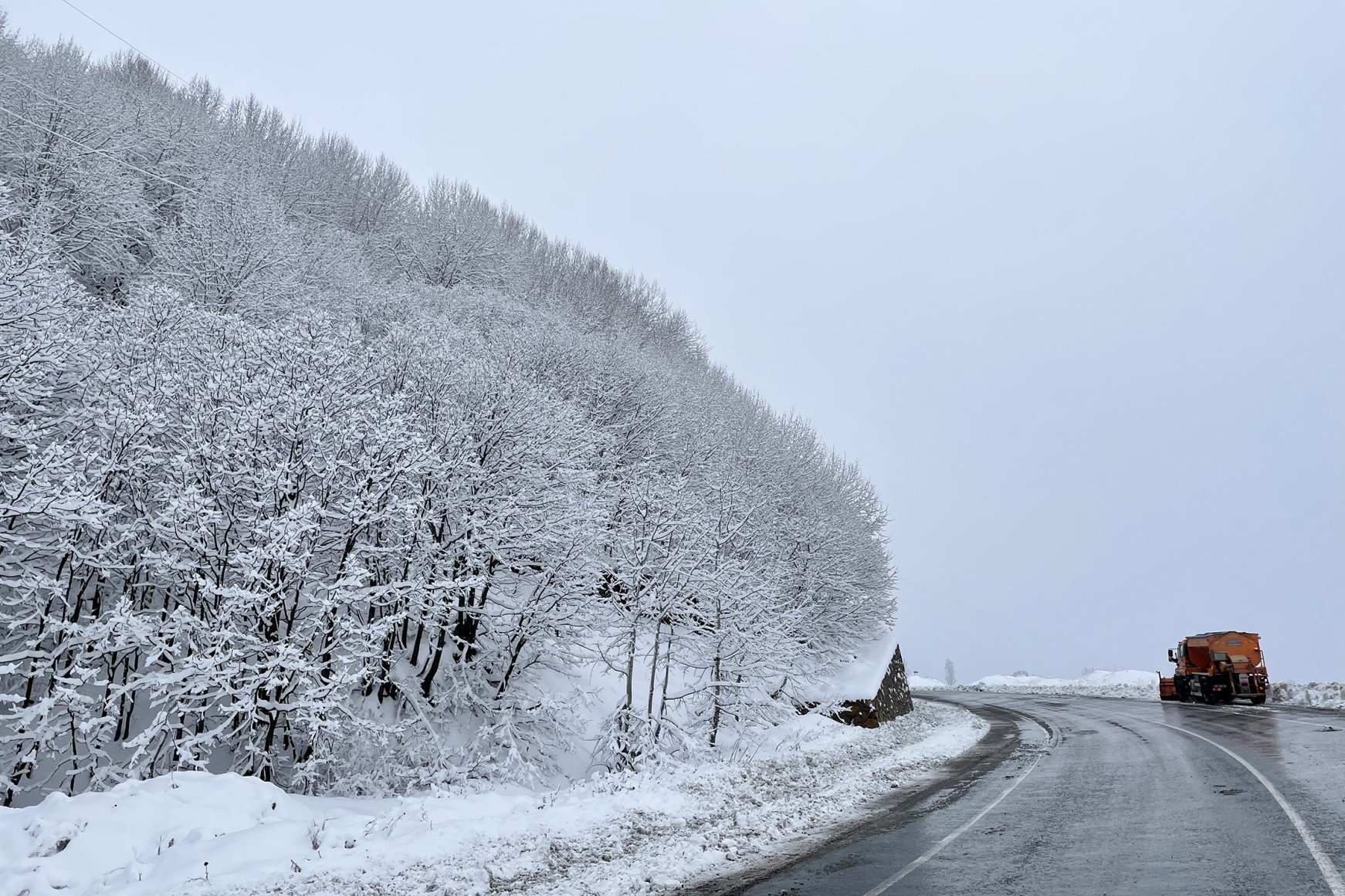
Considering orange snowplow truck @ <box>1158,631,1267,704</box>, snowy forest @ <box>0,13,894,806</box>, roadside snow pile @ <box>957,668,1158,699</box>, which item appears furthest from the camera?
roadside snow pile @ <box>957,668,1158,699</box>

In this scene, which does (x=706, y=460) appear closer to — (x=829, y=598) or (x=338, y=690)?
(x=829, y=598)

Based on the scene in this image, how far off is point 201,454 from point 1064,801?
15.1 metres

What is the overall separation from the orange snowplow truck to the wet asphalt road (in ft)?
58.0

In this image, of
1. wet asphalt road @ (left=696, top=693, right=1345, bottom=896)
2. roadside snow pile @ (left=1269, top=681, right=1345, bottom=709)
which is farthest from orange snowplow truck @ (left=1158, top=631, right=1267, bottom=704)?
wet asphalt road @ (left=696, top=693, right=1345, bottom=896)

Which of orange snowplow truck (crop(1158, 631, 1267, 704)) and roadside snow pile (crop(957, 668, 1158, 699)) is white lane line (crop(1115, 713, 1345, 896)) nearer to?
orange snowplow truck (crop(1158, 631, 1267, 704))

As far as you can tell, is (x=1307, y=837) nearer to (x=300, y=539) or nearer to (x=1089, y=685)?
(x=300, y=539)

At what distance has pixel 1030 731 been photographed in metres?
25.2

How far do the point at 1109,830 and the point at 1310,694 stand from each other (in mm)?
31257

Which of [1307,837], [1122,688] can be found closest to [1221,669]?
[1122,688]

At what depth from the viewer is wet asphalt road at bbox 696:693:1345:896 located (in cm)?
719

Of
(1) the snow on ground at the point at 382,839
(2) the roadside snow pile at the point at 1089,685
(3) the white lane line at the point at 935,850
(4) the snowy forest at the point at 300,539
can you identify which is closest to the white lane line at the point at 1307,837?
(3) the white lane line at the point at 935,850

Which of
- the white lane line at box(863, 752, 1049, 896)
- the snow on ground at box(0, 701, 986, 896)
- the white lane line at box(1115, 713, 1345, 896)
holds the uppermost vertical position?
the white lane line at box(1115, 713, 1345, 896)

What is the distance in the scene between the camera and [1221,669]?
111 feet

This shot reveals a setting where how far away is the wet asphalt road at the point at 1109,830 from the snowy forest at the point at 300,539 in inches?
289
